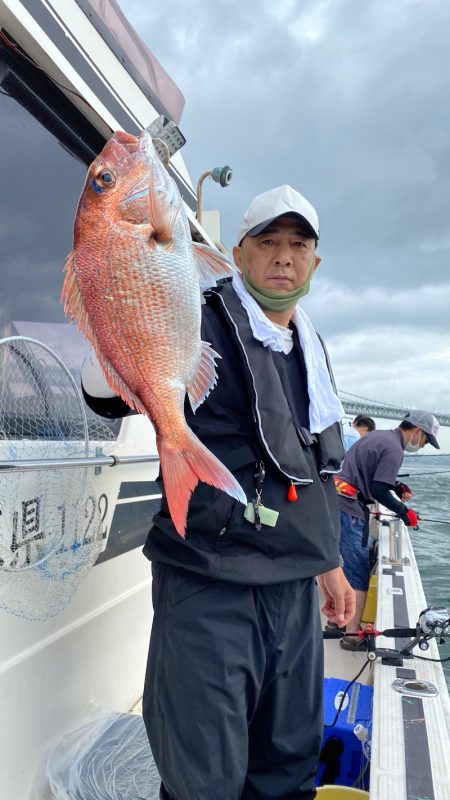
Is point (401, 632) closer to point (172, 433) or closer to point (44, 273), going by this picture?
point (172, 433)

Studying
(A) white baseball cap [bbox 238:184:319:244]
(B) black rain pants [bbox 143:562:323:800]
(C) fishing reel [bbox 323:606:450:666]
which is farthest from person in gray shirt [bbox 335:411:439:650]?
(A) white baseball cap [bbox 238:184:319:244]

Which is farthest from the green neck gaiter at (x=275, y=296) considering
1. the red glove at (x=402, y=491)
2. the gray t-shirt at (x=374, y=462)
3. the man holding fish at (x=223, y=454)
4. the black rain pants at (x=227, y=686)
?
the red glove at (x=402, y=491)

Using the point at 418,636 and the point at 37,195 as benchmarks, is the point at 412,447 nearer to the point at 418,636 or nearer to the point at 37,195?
the point at 418,636

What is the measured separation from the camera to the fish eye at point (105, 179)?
4.15 ft

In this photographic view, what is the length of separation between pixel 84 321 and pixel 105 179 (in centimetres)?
33

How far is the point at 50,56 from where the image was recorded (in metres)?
1.91

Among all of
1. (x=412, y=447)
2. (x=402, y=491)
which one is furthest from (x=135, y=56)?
(x=402, y=491)

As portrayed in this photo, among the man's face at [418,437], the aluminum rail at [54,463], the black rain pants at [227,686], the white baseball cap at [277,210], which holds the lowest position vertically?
the black rain pants at [227,686]

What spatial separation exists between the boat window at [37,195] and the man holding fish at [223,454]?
628 millimetres

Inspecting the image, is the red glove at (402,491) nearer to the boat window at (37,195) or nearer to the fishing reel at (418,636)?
the fishing reel at (418,636)

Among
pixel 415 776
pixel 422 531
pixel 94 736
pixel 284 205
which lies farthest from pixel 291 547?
pixel 422 531

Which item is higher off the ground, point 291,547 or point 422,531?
point 291,547

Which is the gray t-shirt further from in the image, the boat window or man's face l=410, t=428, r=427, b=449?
the boat window

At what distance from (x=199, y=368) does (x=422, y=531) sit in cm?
1512
